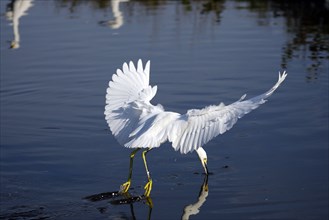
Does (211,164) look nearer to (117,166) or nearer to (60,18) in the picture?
(117,166)

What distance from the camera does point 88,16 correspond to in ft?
62.6

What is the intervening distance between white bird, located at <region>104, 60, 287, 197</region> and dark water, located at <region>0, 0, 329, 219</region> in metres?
0.57

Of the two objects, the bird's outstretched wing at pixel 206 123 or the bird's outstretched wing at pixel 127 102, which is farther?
the bird's outstretched wing at pixel 127 102

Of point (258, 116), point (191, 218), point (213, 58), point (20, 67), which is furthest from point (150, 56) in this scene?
point (191, 218)

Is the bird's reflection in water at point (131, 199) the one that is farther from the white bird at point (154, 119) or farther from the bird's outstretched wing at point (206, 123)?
the bird's outstretched wing at point (206, 123)

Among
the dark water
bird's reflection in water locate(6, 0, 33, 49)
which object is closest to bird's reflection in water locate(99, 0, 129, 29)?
the dark water

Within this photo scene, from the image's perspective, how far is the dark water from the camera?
816 cm

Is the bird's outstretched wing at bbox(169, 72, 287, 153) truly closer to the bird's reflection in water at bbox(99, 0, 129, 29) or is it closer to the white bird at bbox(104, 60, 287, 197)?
the white bird at bbox(104, 60, 287, 197)

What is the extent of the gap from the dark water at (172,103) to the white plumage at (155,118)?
0.62 m

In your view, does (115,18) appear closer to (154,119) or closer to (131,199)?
(154,119)

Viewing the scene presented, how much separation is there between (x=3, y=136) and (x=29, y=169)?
59.6 inches

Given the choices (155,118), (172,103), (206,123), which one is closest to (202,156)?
(155,118)

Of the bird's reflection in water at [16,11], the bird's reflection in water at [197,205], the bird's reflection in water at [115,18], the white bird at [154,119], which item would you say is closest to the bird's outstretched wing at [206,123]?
the white bird at [154,119]

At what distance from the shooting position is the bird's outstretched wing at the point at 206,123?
7691mm
